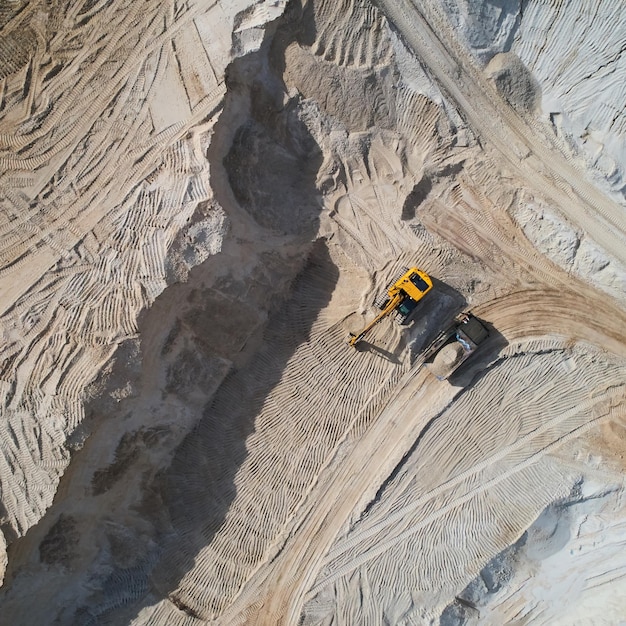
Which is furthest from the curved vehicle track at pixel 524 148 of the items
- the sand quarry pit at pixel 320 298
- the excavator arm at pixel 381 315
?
the excavator arm at pixel 381 315

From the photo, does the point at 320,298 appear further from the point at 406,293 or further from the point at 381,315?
the point at 406,293

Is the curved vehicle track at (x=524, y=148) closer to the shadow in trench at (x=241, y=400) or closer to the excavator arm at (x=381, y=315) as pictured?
the shadow in trench at (x=241, y=400)

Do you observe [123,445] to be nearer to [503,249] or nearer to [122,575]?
[122,575]

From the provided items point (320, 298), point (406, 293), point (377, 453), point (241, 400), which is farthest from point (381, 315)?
point (241, 400)

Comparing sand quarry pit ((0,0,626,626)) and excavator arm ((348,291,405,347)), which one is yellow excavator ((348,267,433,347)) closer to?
excavator arm ((348,291,405,347))

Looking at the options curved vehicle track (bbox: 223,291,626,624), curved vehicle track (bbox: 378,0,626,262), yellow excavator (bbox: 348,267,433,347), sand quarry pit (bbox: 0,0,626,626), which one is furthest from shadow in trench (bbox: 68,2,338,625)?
curved vehicle track (bbox: 378,0,626,262)

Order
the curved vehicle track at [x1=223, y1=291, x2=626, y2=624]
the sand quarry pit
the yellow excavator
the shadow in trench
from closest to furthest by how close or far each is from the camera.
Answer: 1. the sand quarry pit
2. the yellow excavator
3. the shadow in trench
4. the curved vehicle track at [x1=223, y1=291, x2=626, y2=624]
